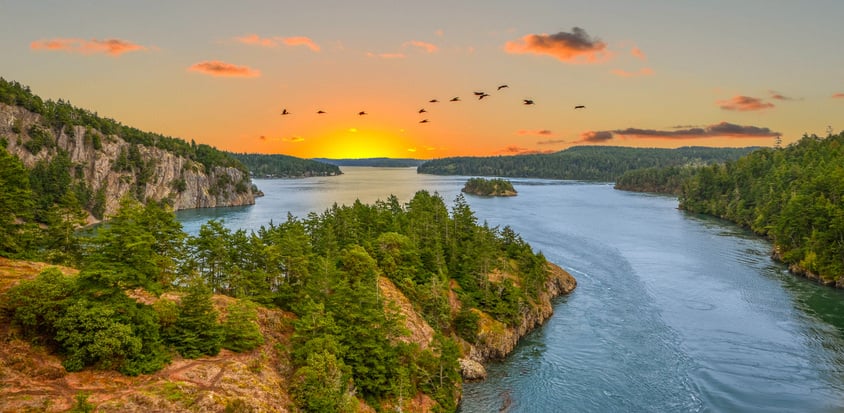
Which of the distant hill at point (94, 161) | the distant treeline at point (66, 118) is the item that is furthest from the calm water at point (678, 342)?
the distant treeline at point (66, 118)

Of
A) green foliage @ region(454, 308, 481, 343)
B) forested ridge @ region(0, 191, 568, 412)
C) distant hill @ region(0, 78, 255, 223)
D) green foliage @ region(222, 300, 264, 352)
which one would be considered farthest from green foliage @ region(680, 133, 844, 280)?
distant hill @ region(0, 78, 255, 223)

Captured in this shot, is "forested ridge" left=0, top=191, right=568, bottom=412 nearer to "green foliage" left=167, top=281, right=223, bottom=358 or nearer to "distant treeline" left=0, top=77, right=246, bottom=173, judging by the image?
"green foliage" left=167, top=281, right=223, bottom=358

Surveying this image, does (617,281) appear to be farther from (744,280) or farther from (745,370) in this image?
(745,370)

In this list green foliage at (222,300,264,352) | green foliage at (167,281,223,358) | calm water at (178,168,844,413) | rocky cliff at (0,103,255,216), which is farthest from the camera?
rocky cliff at (0,103,255,216)

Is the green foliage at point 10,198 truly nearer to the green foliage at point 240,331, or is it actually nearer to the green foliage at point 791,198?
the green foliage at point 240,331

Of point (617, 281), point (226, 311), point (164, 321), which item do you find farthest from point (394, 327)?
point (617, 281)
